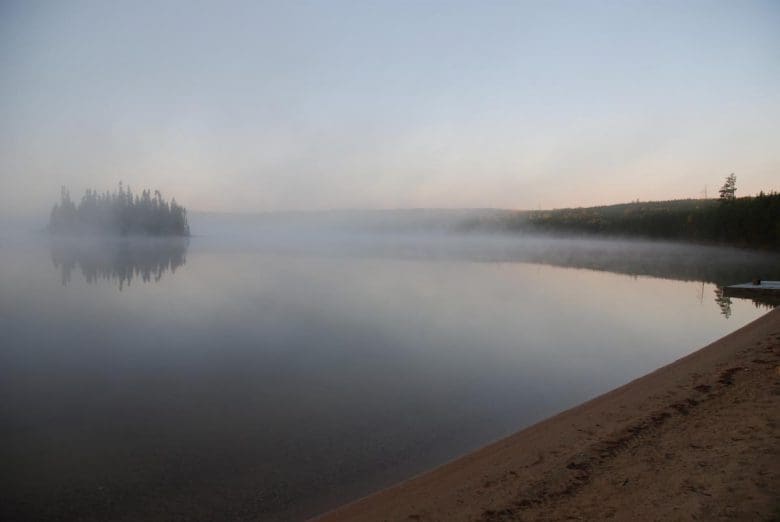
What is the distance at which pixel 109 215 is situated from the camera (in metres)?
106

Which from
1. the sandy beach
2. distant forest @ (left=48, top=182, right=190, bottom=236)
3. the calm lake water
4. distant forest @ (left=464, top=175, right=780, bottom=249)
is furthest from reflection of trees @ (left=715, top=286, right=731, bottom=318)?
distant forest @ (left=48, top=182, right=190, bottom=236)

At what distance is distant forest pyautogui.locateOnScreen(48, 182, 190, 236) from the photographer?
346 ft

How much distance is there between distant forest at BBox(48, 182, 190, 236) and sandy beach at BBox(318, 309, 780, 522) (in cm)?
11979

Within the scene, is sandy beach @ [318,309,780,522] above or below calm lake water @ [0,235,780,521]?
above

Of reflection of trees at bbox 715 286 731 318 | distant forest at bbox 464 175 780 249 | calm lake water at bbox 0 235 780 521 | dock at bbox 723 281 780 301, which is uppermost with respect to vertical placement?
distant forest at bbox 464 175 780 249

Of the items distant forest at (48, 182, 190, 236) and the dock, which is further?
distant forest at (48, 182, 190, 236)

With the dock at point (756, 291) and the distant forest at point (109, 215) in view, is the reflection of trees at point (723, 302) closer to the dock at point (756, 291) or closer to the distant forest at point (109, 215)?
the dock at point (756, 291)

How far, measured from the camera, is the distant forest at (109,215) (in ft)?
346

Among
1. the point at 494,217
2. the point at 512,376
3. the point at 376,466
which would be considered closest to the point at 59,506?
the point at 376,466

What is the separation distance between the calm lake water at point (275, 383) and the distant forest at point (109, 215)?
102m

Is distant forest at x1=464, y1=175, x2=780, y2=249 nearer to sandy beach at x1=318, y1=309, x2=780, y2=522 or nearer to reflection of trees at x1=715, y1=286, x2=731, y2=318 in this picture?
reflection of trees at x1=715, y1=286, x2=731, y2=318

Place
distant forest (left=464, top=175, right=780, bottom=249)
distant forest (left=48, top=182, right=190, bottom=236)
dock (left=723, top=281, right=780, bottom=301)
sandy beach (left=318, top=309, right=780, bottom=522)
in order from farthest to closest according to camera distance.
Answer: distant forest (left=48, top=182, right=190, bottom=236), distant forest (left=464, top=175, right=780, bottom=249), dock (left=723, top=281, right=780, bottom=301), sandy beach (left=318, top=309, right=780, bottom=522)

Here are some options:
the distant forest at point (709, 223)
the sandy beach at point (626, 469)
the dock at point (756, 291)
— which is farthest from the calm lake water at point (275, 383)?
the distant forest at point (709, 223)

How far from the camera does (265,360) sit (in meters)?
8.84
